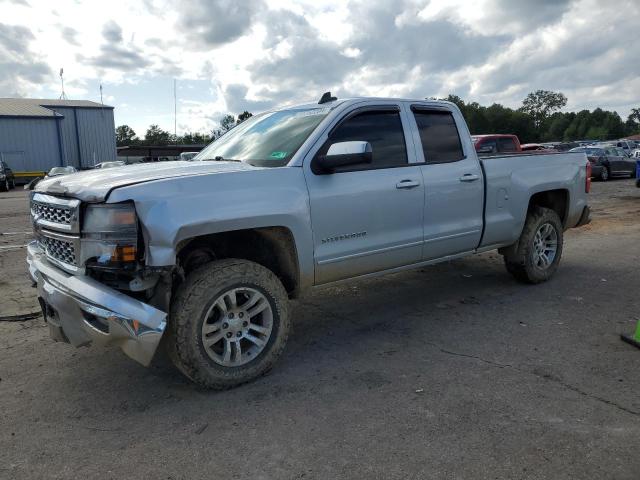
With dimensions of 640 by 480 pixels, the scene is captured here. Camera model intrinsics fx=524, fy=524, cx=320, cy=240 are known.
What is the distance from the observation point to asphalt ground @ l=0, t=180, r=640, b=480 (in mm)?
2707

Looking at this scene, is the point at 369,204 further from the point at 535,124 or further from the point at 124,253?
the point at 535,124

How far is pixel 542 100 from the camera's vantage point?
12300cm

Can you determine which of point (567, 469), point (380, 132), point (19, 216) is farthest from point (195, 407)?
point (19, 216)

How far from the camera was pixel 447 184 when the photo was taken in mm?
4820

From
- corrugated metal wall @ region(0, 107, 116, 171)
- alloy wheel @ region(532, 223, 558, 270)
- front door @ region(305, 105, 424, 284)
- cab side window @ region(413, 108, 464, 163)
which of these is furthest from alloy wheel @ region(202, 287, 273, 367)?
corrugated metal wall @ region(0, 107, 116, 171)

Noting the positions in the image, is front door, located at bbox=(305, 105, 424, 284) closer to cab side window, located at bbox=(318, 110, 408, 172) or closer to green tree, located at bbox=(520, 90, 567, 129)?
cab side window, located at bbox=(318, 110, 408, 172)

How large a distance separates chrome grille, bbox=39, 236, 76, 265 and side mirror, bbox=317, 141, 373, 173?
5.95 feet

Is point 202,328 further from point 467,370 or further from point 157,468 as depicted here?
point 467,370

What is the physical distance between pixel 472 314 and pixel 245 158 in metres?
2.63

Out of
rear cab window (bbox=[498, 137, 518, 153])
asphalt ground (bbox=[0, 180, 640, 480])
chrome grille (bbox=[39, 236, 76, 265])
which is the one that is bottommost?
asphalt ground (bbox=[0, 180, 640, 480])

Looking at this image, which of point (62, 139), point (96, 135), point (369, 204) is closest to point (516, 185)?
point (369, 204)

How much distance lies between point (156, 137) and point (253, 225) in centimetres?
10254

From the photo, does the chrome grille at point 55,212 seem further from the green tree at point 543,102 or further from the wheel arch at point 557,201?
the green tree at point 543,102

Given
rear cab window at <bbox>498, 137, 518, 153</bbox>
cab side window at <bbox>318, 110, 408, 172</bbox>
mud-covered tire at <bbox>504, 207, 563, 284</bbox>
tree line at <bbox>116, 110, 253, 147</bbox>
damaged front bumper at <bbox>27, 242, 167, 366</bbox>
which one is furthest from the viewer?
tree line at <bbox>116, 110, 253, 147</bbox>
